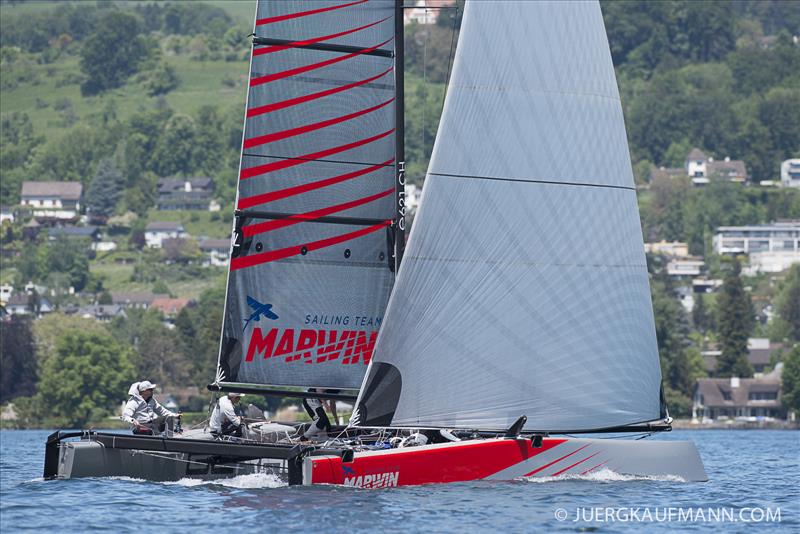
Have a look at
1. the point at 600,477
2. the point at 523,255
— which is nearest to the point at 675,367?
the point at 600,477

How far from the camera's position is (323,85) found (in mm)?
33188

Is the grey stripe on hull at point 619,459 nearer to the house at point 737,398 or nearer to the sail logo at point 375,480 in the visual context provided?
the sail logo at point 375,480

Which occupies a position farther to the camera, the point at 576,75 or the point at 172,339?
the point at 172,339

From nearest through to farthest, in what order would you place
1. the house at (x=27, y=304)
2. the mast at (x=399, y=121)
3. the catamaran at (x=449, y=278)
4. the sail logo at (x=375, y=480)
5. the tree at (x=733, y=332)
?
the sail logo at (x=375, y=480)
the catamaran at (x=449, y=278)
the mast at (x=399, y=121)
the tree at (x=733, y=332)
the house at (x=27, y=304)

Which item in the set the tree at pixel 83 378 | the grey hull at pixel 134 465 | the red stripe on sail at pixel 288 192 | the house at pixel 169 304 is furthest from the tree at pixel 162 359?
the grey hull at pixel 134 465

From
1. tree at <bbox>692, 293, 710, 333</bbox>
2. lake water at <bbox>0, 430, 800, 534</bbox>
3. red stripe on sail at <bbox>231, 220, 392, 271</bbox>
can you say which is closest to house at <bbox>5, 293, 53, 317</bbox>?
tree at <bbox>692, 293, 710, 333</bbox>

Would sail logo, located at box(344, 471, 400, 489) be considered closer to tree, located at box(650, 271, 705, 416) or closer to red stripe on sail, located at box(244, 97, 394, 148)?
red stripe on sail, located at box(244, 97, 394, 148)

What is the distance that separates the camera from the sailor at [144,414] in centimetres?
3178

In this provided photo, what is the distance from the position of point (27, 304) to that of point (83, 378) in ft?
260

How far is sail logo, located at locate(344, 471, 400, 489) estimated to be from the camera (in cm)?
2852

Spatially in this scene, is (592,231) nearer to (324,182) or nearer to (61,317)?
(324,182)

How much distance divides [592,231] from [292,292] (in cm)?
571

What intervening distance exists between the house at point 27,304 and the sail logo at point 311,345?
13898cm

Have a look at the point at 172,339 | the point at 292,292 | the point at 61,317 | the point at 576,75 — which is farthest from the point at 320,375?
the point at 61,317
